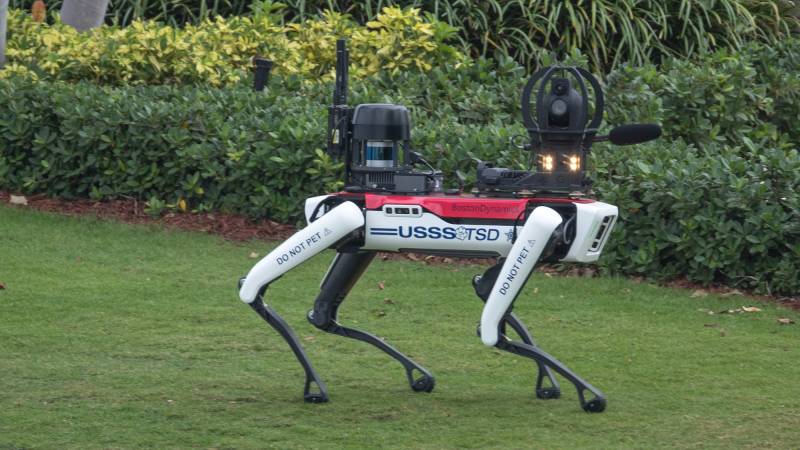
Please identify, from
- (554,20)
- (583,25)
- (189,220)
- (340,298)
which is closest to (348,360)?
(340,298)

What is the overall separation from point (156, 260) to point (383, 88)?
281 centimetres

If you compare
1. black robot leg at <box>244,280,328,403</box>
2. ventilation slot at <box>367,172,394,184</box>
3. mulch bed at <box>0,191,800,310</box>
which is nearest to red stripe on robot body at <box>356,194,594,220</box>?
ventilation slot at <box>367,172,394,184</box>

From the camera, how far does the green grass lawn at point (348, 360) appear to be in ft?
18.3

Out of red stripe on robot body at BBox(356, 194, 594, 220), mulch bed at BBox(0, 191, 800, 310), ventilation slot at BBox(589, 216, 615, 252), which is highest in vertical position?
red stripe on robot body at BBox(356, 194, 594, 220)

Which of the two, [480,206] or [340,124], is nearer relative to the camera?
[480,206]

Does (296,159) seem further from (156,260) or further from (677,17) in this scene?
(677,17)

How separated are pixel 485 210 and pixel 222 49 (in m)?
6.26

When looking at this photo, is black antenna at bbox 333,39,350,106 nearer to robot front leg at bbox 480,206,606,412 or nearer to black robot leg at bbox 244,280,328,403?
black robot leg at bbox 244,280,328,403

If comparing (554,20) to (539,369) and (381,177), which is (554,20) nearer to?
(539,369)

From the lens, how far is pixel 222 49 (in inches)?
452

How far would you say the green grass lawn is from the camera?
18.3ft

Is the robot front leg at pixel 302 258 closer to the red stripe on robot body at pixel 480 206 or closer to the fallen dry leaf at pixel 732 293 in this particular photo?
the red stripe on robot body at pixel 480 206

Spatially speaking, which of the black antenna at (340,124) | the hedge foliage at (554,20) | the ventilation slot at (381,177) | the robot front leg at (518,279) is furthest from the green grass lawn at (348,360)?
the hedge foliage at (554,20)

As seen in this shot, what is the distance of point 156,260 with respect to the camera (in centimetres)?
898
